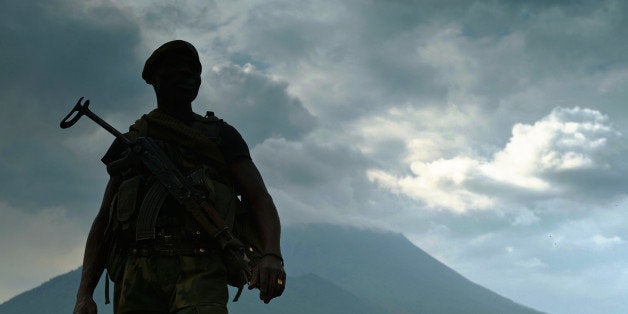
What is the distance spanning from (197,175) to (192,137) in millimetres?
357

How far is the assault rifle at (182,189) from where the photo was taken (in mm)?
5133

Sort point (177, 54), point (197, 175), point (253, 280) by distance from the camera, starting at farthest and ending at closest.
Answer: point (177, 54), point (197, 175), point (253, 280)

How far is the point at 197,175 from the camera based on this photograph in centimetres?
536

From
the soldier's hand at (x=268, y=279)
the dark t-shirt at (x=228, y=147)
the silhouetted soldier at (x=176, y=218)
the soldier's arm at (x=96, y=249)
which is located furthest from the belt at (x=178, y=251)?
the dark t-shirt at (x=228, y=147)

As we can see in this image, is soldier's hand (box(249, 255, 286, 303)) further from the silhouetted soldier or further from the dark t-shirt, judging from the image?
the dark t-shirt

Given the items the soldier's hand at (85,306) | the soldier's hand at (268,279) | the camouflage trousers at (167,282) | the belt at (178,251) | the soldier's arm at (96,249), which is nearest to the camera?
the soldier's hand at (268,279)

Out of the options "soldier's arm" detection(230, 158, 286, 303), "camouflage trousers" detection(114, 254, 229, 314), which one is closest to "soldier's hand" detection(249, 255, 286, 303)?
"soldier's arm" detection(230, 158, 286, 303)

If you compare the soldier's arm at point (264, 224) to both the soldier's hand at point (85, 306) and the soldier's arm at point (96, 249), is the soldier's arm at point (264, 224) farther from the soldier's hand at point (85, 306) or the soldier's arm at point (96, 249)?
the soldier's hand at point (85, 306)

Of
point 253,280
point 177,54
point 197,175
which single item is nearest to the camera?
point 253,280

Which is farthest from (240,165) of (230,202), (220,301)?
(220,301)

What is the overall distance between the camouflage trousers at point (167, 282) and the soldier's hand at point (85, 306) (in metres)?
0.26

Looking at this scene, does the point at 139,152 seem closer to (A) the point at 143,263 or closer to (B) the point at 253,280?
(A) the point at 143,263

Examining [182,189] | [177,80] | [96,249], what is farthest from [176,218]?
[177,80]

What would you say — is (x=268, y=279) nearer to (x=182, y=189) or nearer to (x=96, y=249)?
(x=182, y=189)
